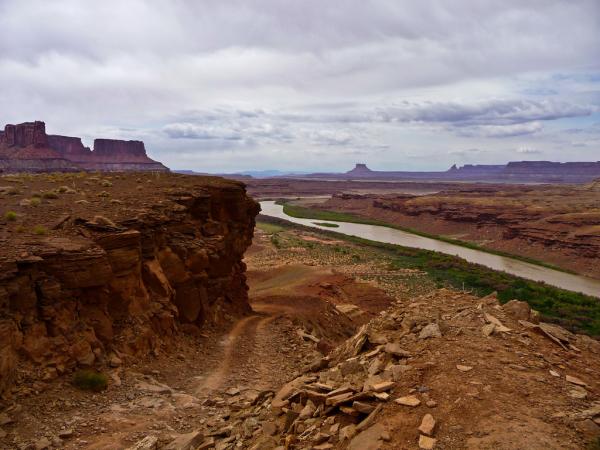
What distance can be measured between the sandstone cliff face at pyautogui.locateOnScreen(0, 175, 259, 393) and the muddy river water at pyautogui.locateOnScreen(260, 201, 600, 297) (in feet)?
118

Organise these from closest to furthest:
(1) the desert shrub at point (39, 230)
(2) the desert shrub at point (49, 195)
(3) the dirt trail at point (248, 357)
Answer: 1. (1) the desert shrub at point (39, 230)
2. (3) the dirt trail at point (248, 357)
3. (2) the desert shrub at point (49, 195)

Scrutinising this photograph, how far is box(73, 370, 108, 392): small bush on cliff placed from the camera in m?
12.1

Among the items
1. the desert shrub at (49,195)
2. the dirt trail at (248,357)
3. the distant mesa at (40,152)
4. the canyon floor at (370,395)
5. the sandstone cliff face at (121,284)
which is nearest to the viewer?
the canyon floor at (370,395)

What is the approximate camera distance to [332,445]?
791 cm

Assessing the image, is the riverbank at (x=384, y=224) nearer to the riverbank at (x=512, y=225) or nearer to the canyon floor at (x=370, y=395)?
the riverbank at (x=512, y=225)

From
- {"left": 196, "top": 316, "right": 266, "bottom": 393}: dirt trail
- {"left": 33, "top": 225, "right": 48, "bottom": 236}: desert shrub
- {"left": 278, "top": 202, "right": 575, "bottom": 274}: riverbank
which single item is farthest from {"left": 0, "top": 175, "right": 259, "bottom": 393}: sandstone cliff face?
{"left": 278, "top": 202, "right": 575, "bottom": 274}: riverbank

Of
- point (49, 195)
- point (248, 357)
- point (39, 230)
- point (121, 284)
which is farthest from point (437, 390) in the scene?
point (49, 195)

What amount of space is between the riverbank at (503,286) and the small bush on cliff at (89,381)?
862 inches

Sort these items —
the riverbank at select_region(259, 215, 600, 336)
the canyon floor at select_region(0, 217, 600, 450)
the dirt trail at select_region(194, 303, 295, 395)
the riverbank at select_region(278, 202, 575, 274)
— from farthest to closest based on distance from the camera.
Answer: the riverbank at select_region(278, 202, 575, 274) → the riverbank at select_region(259, 215, 600, 336) → the dirt trail at select_region(194, 303, 295, 395) → the canyon floor at select_region(0, 217, 600, 450)

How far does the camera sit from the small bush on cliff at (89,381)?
12.1 metres

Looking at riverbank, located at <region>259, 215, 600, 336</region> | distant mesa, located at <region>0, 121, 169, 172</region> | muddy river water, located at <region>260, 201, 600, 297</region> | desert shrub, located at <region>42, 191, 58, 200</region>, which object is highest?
distant mesa, located at <region>0, 121, 169, 172</region>

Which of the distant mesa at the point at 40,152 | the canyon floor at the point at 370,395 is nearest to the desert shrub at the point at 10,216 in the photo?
the canyon floor at the point at 370,395

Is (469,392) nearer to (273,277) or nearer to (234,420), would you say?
(234,420)

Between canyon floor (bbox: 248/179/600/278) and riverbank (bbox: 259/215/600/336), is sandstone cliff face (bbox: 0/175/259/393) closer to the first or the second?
riverbank (bbox: 259/215/600/336)
